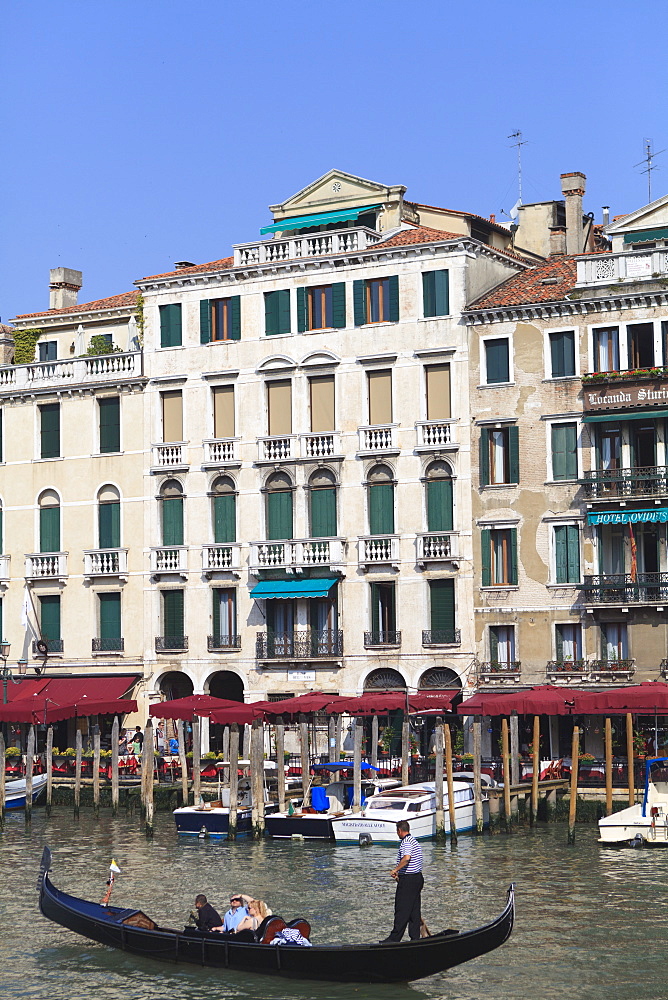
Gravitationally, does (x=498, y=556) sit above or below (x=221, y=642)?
above

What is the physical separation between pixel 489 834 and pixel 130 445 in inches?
775

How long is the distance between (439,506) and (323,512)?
372cm

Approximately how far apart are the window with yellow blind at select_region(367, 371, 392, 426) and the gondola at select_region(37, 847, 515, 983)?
79.9 feet

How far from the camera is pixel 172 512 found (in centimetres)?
5238

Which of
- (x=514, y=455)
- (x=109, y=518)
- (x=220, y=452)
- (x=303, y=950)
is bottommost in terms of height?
(x=303, y=950)

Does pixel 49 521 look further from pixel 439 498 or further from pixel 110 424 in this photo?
pixel 439 498

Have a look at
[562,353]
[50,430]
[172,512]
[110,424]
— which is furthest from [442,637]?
[50,430]

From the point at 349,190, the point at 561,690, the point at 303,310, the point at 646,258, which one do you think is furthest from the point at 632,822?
the point at 349,190

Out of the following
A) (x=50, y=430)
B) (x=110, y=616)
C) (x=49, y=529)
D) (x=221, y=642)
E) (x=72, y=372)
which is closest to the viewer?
(x=221, y=642)

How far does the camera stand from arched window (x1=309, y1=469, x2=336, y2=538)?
49.8 meters

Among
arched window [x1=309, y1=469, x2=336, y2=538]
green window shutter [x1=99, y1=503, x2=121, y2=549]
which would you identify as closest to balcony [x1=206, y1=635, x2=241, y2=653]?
arched window [x1=309, y1=469, x2=336, y2=538]

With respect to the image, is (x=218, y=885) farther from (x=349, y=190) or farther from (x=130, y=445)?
(x=349, y=190)

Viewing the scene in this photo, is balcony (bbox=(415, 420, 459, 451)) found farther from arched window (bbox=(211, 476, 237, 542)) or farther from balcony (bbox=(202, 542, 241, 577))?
balcony (bbox=(202, 542, 241, 577))

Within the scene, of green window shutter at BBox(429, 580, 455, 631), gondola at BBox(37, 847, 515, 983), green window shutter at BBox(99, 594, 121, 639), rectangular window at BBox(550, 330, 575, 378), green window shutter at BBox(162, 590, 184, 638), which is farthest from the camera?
green window shutter at BBox(99, 594, 121, 639)
